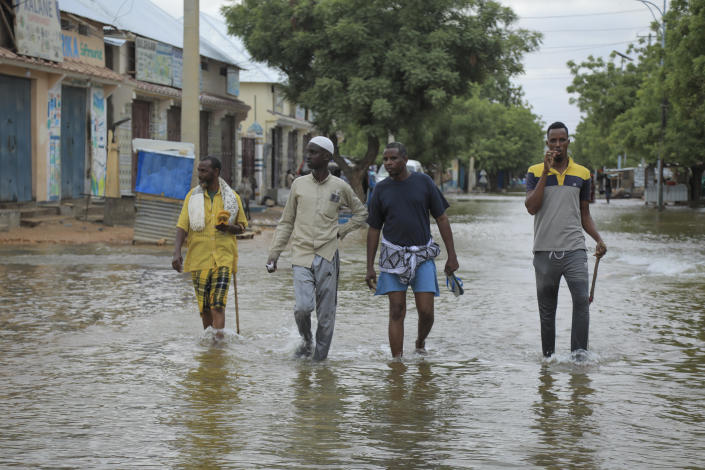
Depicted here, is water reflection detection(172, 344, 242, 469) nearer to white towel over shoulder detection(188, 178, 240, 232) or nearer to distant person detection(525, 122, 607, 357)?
white towel over shoulder detection(188, 178, 240, 232)

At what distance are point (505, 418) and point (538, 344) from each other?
282 centimetres

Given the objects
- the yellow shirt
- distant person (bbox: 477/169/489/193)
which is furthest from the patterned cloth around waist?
distant person (bbox: 477/169/489/193)

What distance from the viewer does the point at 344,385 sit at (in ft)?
22.6

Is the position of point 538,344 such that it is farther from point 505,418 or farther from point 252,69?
point 252,69

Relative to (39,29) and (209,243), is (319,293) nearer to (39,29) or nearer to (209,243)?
(209,243)

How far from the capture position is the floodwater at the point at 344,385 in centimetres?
519

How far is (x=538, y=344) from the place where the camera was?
868 centimetres

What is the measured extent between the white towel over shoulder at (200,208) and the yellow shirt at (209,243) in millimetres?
35

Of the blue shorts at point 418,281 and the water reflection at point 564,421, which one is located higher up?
the blue shorts at point 418,281

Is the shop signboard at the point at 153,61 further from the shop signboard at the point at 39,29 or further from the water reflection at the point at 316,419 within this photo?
the water reflection at the point at 316,419

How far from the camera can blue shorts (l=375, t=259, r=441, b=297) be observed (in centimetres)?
756

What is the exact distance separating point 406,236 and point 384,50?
2435cm

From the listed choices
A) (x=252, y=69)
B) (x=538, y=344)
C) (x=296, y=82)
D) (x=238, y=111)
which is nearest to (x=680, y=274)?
(x=538, y=344)

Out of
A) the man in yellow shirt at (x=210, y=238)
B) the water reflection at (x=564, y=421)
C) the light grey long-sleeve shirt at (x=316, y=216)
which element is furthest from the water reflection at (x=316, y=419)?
the man in yellow shirt at (x=210, y=238)
